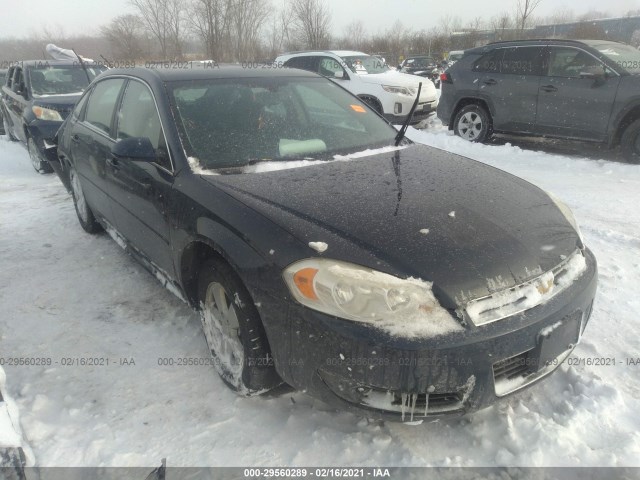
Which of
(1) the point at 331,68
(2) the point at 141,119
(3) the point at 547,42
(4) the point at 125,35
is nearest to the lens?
(2) the point at 141,119

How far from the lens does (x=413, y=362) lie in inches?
68.2

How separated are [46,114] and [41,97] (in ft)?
2.23

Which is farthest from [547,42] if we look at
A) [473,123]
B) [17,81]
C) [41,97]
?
[17,81]

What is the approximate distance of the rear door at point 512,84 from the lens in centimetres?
733

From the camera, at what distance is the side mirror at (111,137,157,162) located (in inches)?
102

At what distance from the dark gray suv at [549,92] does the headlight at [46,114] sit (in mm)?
6372

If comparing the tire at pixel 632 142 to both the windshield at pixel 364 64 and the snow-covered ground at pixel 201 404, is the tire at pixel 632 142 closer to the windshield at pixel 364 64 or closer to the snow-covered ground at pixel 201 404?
the snow-covered ground at pixel 201 404

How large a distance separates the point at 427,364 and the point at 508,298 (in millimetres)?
433

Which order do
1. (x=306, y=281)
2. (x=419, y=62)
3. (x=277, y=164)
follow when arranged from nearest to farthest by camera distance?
(x=306, y=281)
(x=277, y=164)
(x=419, y=62)

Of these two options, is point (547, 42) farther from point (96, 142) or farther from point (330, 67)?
point (96, 142)

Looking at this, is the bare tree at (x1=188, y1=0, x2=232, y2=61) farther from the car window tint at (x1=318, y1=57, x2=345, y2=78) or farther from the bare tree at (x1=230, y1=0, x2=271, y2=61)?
the car window tint at (x1=318, y1=57, x2=345, y2=78)

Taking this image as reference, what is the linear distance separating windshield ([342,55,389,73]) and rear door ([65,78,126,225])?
7201mm

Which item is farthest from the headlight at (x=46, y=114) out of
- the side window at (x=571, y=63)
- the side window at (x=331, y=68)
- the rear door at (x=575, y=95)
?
the side window at (x=571, y=63)

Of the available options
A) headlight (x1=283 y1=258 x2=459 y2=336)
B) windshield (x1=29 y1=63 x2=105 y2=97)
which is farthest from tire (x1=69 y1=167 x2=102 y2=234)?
windshield (x1=29 y1=63 x2=105 y2=97)
